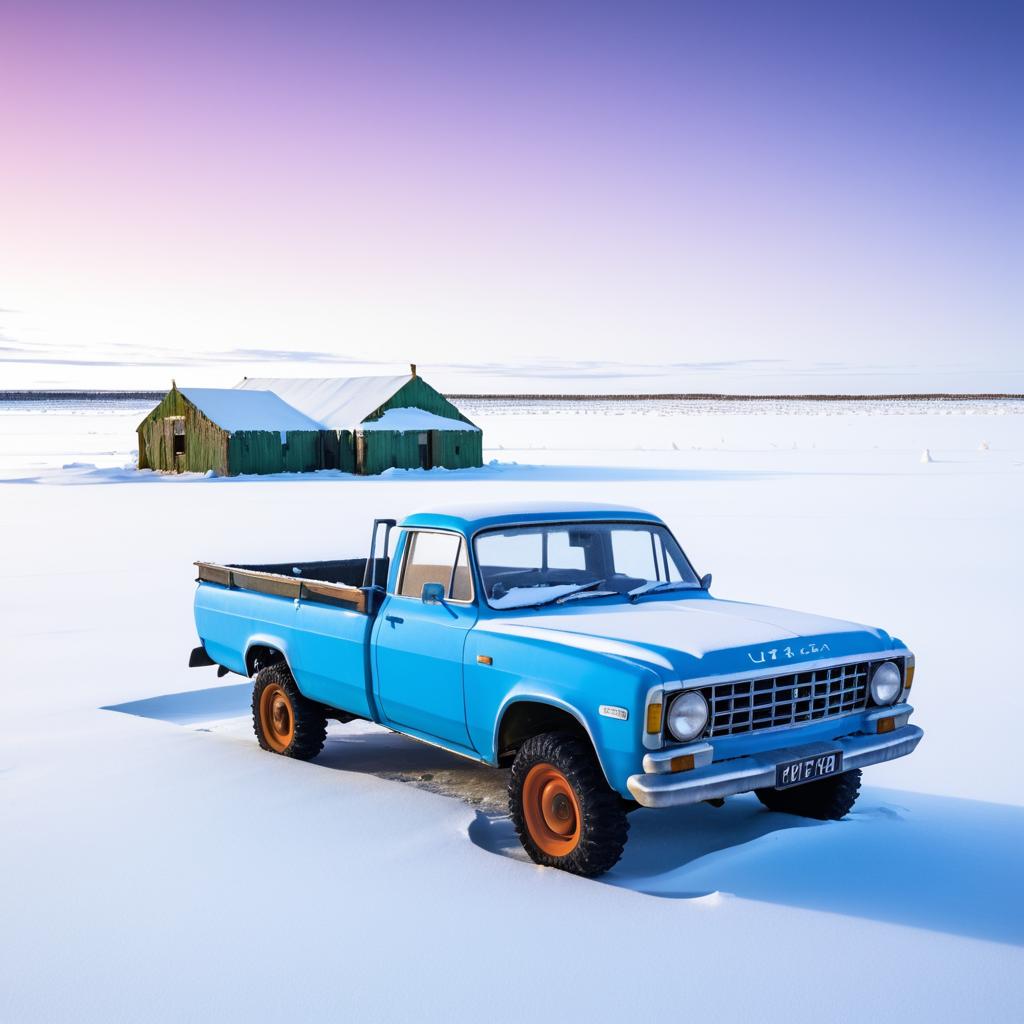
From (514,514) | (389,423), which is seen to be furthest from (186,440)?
(514,514)

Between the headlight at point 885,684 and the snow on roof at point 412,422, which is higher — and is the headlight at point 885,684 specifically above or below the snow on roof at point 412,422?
below

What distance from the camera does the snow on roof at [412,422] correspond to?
164 ft

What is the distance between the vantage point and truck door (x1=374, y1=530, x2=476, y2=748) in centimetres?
641

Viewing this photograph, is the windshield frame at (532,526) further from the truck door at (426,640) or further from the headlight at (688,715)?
the headlight at (688,715)

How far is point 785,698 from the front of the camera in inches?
229

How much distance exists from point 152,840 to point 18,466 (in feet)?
165

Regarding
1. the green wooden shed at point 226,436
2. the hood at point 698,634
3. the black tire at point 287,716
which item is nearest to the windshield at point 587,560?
the hood at point 698,634

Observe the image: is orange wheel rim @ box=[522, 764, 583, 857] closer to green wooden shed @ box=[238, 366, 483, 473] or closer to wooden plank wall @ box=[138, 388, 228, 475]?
wooden plank wall @ box=[138, 388, 228, 475]

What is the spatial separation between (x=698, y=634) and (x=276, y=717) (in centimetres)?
371

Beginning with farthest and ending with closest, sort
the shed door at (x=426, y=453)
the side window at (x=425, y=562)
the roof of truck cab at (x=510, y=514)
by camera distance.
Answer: the shed door at (x=426, y=453) < the side window at (x=425, y=562) < the roof of truck cab at (x=510, y=514)

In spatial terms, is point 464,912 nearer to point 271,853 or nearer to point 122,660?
point 271,853

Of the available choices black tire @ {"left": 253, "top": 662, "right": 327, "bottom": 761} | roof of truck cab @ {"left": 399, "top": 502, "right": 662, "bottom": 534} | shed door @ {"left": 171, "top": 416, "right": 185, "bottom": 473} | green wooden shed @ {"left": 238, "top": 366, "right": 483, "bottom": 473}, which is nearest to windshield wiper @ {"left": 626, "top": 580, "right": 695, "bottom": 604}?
roof of truck cab @ {"left": 399, "top": 502, "right": 662, "bottom": 534}

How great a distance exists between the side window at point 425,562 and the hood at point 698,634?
2.46ft

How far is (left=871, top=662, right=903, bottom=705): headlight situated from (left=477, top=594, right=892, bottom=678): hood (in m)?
0.13
